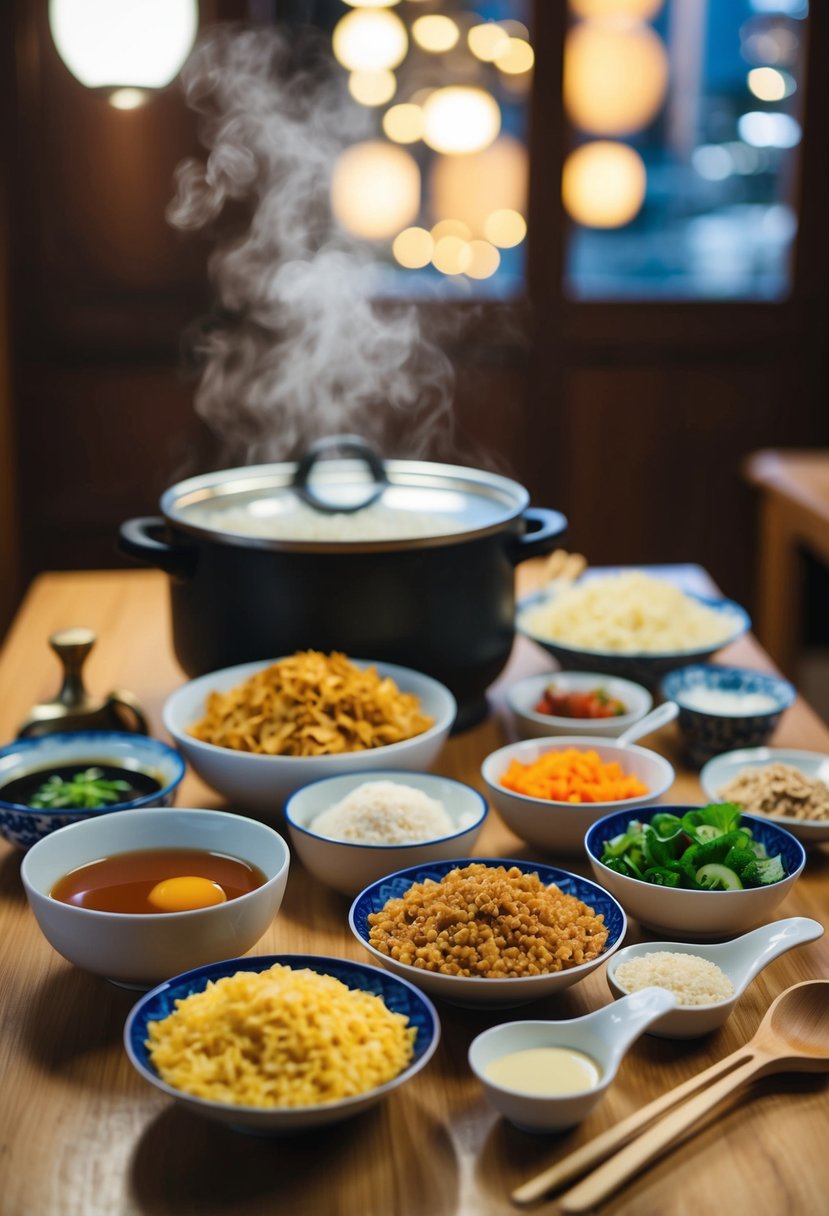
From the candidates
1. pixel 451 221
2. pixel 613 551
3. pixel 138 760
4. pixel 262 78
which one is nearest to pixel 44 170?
pixel 262 78

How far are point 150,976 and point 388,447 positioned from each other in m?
3.47

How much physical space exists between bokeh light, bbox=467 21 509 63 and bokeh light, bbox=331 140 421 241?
421 millimetres

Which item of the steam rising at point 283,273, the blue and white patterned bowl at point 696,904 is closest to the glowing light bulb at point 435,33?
the steam rising at point 283,273

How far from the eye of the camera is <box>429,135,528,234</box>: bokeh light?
4.39 m

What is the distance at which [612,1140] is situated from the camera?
0.90m

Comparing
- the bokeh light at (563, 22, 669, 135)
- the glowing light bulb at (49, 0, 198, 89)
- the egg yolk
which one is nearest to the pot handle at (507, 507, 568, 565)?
the egg yolk

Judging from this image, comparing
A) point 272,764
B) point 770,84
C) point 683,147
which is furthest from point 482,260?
point 272,764

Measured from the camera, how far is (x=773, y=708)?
170 centimetres

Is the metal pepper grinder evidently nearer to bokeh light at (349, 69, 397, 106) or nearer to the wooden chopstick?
the wooden chopstick

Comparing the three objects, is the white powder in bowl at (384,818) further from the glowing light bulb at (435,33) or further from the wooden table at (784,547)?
the glowing light bulb at (435,33)

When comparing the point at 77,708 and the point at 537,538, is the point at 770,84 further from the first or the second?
the point at 77,708

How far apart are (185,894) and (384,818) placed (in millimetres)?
225

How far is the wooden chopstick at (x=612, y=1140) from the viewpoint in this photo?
0.87 meters

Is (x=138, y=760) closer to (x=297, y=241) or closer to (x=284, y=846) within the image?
(x=284, y=846)
